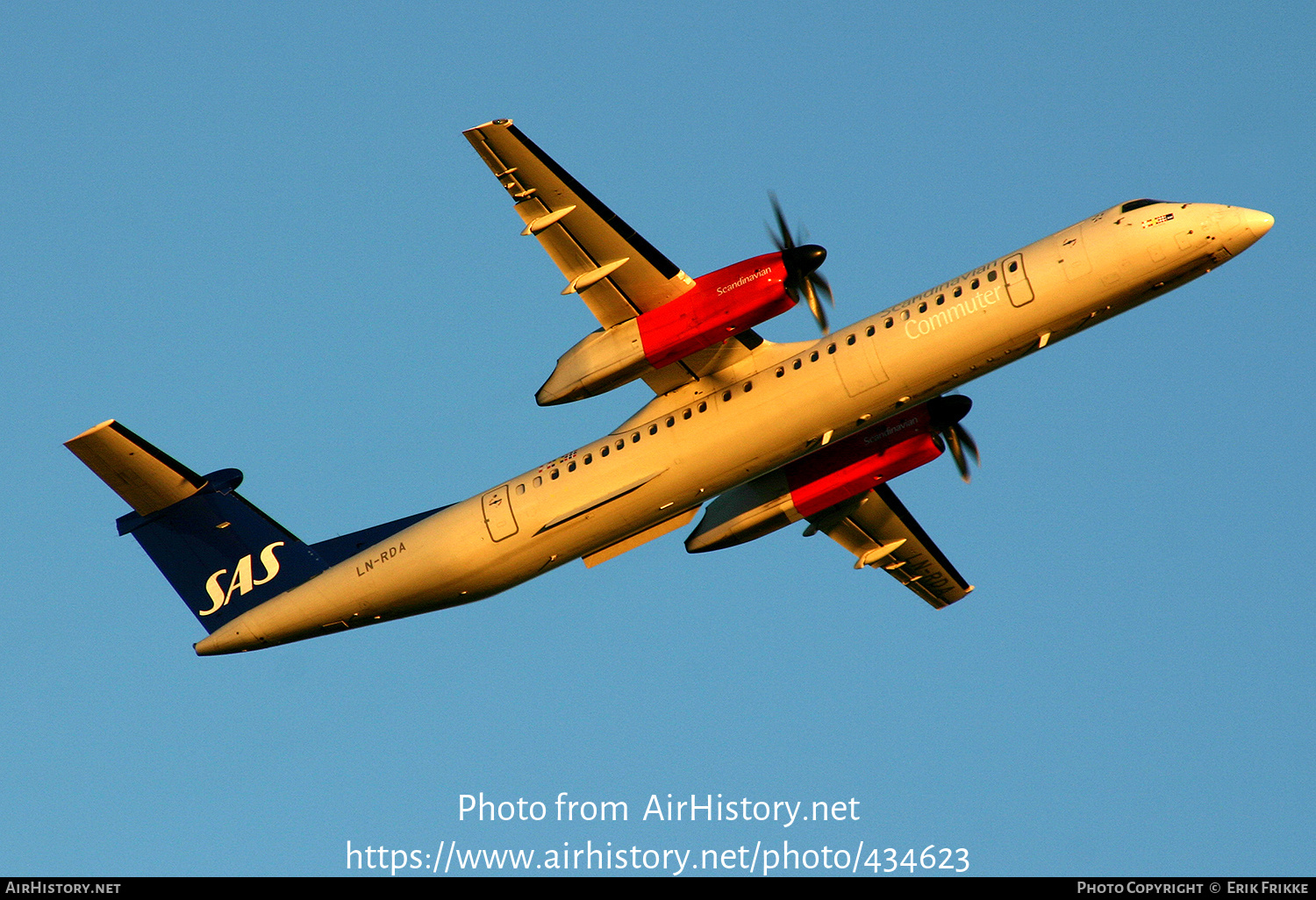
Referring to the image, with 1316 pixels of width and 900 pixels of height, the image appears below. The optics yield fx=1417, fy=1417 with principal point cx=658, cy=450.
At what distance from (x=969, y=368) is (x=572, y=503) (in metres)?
6.97

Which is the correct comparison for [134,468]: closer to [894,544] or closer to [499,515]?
[499,515]

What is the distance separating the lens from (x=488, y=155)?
2227cm

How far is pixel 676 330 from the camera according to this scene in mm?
22875

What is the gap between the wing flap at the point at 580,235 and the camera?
22172 millimetres

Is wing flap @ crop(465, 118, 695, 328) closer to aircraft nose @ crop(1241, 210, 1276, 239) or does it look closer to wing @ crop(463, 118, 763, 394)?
wing @ crop(463, 118, 763, 394)

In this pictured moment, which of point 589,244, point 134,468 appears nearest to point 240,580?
point 134,468

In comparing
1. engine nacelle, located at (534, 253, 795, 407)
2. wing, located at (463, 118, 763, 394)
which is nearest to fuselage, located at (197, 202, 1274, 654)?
wing, located at (463, 118, 763, 394)

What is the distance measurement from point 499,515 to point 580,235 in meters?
5.16

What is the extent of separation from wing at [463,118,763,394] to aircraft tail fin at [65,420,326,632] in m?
7.71

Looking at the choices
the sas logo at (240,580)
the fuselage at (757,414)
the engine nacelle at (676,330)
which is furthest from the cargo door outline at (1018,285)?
the sas logo at (240,580)

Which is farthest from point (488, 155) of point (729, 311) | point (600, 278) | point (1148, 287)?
point (1148, 287)

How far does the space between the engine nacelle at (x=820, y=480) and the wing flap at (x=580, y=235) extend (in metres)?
4.40

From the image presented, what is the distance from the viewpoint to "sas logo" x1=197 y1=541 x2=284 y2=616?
2655cm

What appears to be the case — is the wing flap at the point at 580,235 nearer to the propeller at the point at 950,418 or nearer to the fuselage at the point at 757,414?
the fuselage at the point at 757,414
